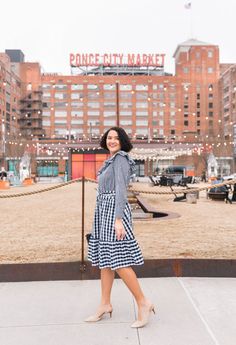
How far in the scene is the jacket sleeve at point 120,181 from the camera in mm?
3600

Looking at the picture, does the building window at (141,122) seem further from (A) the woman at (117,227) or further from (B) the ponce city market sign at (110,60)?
(A) the woman at (117,227)

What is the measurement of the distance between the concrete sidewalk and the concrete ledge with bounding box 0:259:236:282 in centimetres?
14

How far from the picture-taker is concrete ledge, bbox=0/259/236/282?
5238 millimetres

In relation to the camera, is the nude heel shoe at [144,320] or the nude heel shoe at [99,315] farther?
the nude heel shoe at [99,315]

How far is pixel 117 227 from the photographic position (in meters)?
3.59

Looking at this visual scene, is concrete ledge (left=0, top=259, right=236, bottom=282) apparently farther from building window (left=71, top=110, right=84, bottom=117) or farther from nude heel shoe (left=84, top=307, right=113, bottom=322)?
building window (left=71, top=110, right=84, bottom=117)

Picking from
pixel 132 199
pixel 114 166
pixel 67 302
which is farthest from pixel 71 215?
pixel 114 166

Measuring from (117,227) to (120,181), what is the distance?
15.6 inches

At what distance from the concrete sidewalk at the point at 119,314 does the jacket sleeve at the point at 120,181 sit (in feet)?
3.32

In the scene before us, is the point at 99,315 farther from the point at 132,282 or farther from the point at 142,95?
the point at 142,95

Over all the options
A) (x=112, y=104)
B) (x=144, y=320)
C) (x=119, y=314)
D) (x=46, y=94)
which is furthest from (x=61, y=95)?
(x=144, y=320)

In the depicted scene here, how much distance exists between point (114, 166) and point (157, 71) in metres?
117

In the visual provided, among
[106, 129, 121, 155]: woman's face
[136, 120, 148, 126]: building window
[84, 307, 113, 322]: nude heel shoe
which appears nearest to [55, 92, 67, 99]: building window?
[136, 120, 148, 126]: building window

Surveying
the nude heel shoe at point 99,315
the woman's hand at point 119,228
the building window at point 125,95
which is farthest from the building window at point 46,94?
the woman's hand at point 119,228
